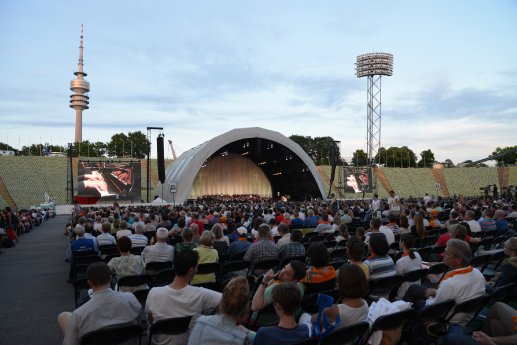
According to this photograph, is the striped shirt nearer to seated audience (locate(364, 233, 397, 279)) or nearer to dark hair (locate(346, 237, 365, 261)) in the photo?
seated audience (locate(364, 233, 397, 279))

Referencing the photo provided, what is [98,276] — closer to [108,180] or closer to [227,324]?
[227,324]

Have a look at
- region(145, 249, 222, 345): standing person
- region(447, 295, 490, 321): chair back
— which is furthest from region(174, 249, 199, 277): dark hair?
region(447, 295, 490, 321): chair back

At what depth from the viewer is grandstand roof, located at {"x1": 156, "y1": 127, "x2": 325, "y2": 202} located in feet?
93.5

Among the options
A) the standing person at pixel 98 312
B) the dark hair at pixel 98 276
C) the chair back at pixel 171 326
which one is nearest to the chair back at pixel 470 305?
the chair back at pixel 171 326

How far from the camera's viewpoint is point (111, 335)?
2.93 meters

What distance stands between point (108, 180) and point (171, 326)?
28.5 meters

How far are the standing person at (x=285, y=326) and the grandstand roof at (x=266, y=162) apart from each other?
1008 inches

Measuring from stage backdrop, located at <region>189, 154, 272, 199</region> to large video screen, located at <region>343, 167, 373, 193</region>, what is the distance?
1210 cm

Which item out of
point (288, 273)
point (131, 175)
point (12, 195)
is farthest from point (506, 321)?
point (12, 195)

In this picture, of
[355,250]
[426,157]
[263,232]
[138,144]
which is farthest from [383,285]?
[426,157]

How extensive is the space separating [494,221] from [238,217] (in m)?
7.75

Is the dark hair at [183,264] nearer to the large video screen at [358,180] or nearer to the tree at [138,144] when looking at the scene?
the large video screen at [358,180]

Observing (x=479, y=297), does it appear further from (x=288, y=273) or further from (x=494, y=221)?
(x=494, y=221)

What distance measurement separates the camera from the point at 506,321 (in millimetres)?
3049
